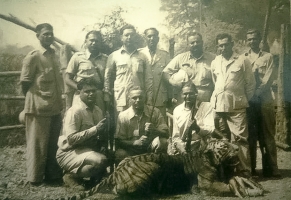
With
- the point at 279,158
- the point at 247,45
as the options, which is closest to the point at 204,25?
the point at 247,45

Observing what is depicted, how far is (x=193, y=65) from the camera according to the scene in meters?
4.48

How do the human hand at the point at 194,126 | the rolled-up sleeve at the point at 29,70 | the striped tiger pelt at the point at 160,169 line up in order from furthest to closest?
the rolled-up sleeve at the point at 29,70 < the human hand at the point at 194,126 < the striped tiger pelt at the point at 160,169

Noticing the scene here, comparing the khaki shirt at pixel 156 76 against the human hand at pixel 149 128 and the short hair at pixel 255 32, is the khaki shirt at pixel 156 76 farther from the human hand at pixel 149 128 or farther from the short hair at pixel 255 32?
the short hair at pixel 255 32

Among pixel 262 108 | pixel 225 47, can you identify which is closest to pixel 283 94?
pixel 262 108

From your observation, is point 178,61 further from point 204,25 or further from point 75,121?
point 75,121

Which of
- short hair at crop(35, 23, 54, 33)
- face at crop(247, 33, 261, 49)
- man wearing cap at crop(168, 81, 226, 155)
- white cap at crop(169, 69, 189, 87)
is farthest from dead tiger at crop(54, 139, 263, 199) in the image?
short hair at crop(35, 23, 54, 33)

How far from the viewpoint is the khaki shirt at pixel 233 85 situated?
4.40m

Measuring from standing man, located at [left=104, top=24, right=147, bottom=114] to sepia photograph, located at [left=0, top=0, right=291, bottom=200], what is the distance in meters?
0.01

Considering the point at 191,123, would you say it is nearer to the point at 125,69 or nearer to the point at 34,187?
the point at 125,69

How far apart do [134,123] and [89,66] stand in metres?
0.81

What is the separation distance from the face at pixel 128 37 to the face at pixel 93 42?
269 mm

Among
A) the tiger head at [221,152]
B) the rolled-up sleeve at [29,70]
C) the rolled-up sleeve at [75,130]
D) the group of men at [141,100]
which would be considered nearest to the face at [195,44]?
the group of men at [141,100]

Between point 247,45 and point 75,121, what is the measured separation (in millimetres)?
2081

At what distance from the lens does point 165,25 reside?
4.53 meters
